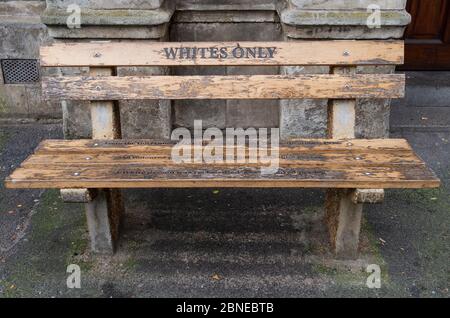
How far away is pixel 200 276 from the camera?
305 cm

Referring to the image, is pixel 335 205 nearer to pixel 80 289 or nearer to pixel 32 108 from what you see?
pixel 80 289

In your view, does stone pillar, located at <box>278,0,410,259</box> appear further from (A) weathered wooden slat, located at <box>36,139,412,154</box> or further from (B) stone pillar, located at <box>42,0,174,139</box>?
(B) stone pillar, located at <box>42,0,174,139</box>

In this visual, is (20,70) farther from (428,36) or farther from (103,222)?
(428,36)

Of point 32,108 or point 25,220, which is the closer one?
point 25,220

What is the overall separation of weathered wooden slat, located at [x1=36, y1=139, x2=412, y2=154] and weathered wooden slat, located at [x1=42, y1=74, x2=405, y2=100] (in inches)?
11.8

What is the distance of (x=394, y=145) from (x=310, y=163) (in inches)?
23.9

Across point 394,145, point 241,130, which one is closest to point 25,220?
point 241,130

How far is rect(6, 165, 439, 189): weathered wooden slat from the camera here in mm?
2707

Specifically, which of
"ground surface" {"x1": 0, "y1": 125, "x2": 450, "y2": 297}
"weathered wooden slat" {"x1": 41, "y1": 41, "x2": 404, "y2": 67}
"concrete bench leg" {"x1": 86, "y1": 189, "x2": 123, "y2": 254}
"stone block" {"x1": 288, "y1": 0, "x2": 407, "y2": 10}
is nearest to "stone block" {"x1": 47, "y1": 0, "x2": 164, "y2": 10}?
"weathered wooden slat" {"x1": 41, "y1": 41, "x2": 404, "y2": 67}

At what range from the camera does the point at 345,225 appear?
10.1 feet

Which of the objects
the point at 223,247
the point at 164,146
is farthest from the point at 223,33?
the point at 223,247

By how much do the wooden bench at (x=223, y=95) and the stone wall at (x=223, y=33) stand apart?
0.74 m

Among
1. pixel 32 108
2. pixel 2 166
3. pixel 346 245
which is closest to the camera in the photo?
pixel 346 245

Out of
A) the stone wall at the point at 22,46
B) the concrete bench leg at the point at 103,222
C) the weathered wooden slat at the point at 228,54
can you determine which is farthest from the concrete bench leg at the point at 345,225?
the stone wall at the point at 22,46
